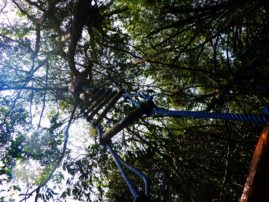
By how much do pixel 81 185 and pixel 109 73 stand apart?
295cm

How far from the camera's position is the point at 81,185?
7.35 meters

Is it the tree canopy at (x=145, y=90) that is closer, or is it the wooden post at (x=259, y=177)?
the wooden post at (x=259, y=177)

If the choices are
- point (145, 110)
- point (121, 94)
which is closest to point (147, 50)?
point (121, 94)

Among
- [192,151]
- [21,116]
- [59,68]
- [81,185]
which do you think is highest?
[59,68]

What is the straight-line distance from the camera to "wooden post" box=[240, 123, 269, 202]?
1.17 metres

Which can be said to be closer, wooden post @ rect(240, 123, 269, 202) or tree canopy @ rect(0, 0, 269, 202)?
wooden post @ rect(240, 123, 269, 202)

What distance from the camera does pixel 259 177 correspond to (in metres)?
1.21

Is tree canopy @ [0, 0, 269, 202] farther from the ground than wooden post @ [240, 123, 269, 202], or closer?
farther from the ground

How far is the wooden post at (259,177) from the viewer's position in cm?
117

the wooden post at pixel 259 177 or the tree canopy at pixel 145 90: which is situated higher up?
the tree canopy at pixel 145 90

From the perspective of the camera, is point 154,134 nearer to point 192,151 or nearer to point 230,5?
point 192,151

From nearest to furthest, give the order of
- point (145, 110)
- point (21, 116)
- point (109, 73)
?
point (145, 110) → point (21, 116) → point (109, 73)

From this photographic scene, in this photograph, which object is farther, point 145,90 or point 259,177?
point 145,90

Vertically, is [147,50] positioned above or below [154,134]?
above
